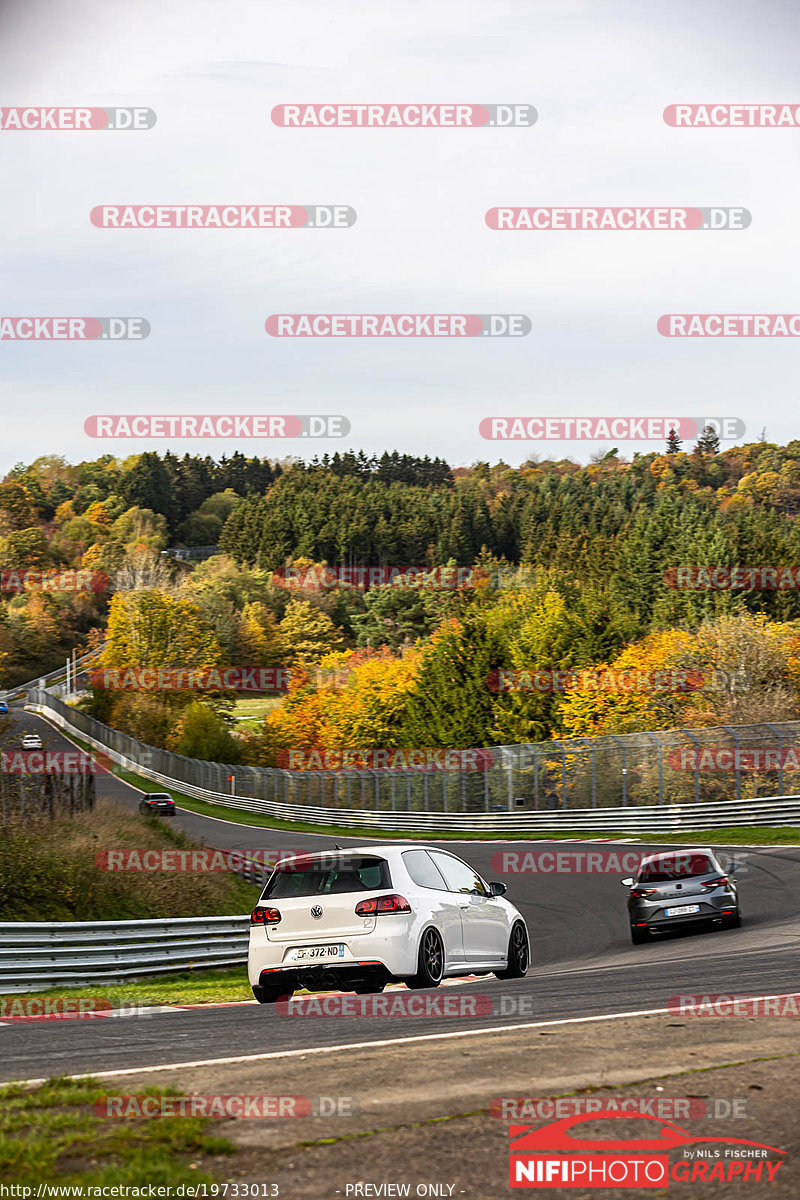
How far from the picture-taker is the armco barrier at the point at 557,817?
3225 centimetres

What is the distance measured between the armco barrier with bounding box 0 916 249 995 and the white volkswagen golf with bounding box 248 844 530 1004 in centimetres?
374

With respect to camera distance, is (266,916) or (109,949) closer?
(266,916)

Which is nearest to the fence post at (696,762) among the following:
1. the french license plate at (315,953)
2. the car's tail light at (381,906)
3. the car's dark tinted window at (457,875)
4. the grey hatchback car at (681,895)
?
the grey hatchback car at (681,895)

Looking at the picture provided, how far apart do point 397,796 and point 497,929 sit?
37.6 meters

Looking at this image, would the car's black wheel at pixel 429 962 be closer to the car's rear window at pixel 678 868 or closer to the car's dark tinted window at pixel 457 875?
the car's dark tinted window at pixel 457 875

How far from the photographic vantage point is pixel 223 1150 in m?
4.76

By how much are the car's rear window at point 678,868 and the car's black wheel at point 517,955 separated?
4492 millimetres

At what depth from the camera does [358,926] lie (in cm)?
1119

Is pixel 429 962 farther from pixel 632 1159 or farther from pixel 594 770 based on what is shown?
pixel 594 770

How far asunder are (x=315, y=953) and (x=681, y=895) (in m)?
7.76

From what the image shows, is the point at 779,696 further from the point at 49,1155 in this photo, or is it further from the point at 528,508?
the point at 528,508

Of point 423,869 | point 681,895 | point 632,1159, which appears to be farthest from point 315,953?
point 681,895

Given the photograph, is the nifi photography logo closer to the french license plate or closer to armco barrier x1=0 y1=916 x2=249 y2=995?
the french license plate

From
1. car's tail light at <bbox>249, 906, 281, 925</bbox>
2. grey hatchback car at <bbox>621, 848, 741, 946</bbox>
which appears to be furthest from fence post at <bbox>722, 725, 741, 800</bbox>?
car's tail light at <bbox>249, 906, 281, 925</bbox>
